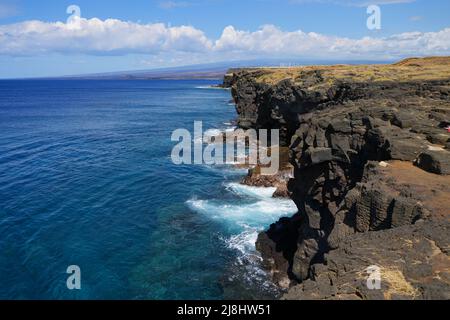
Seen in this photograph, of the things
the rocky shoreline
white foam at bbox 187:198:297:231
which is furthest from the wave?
the rocky shoreline

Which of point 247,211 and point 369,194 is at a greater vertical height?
point 369,194

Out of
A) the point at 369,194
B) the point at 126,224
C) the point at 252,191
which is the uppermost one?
the point at 369,194

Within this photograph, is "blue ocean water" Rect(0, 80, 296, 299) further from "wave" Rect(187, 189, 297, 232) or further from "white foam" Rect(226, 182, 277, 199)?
"white foam" Rect(226, 182, 277, 199)

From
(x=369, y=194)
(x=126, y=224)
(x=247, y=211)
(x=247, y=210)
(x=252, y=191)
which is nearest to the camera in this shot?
(x=369, y=194)

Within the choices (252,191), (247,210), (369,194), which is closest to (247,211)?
(247,210)

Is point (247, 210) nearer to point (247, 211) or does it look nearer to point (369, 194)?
point (247, 211)
